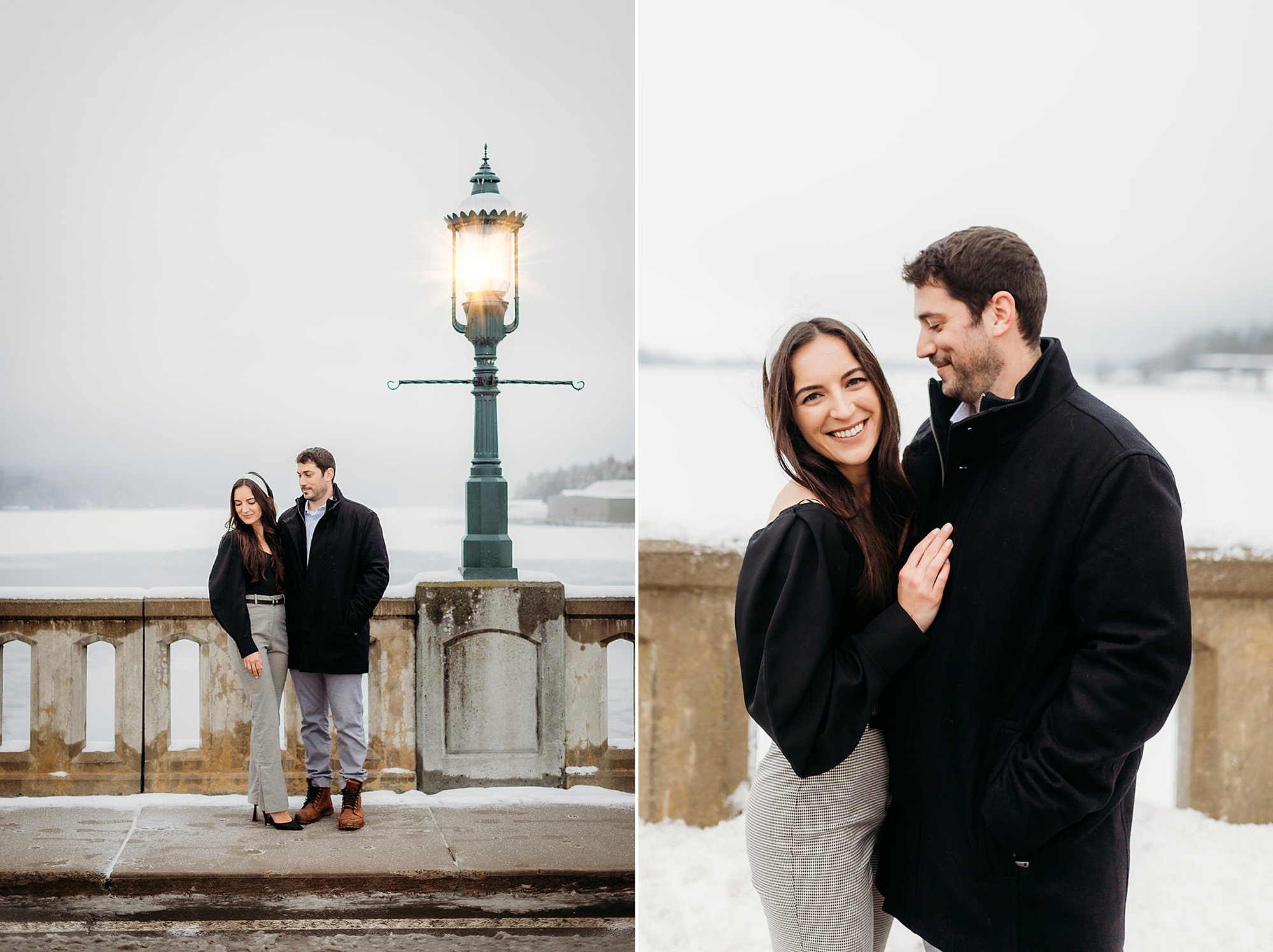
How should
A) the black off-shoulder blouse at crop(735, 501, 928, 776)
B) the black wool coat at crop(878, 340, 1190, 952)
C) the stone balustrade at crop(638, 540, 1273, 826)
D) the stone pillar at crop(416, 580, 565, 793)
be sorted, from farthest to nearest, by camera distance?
the stone pillar at crop(416, 580, 565, 793), the stone balustrade at crop(638, 540, 1273, 826), the black off-shoulder blouse at crop(735, 501, 928, 776), the black wool coat at crop(878, 340, 1190, 952)

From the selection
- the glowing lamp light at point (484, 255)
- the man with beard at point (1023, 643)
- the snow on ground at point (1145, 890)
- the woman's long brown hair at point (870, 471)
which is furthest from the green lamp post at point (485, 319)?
the man with beard at point (1023, 643)

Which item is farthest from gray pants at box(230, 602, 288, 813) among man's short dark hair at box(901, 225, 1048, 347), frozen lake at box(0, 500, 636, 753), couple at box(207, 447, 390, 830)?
man's short dark hair at box(901, 225, 1048, 347)

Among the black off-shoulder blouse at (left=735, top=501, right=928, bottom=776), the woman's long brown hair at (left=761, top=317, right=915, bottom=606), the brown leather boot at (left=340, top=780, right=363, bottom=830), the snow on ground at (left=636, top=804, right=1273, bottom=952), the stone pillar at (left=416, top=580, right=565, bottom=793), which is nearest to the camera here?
the black off-shoulder blouse at (left=735, top=501, right=928, bottom=776)

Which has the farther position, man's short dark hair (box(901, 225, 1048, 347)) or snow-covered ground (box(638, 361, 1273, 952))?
snow-covered ground (box(638, 361, 1273, 952))

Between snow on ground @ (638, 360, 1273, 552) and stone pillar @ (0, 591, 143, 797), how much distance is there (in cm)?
205

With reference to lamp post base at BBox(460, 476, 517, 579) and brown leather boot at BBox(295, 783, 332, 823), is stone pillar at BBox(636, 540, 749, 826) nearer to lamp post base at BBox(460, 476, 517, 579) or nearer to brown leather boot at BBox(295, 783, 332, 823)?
lamp post base at BBox(460, 476, 517, 579)

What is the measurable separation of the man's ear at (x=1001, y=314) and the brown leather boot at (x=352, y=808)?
8.34ft

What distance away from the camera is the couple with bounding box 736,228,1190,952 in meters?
1.42

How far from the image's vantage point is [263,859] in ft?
10.2

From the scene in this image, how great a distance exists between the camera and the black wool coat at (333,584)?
319cm

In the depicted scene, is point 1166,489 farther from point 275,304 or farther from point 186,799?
point 186,799

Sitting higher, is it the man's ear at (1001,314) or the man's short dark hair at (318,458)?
the man's ear at (1001,314)

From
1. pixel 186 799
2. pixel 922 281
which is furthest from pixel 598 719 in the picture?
pixel 922 281

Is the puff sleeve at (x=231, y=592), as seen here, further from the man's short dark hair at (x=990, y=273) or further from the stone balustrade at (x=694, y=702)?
the man's short dark hair at (x=990, y=273)
